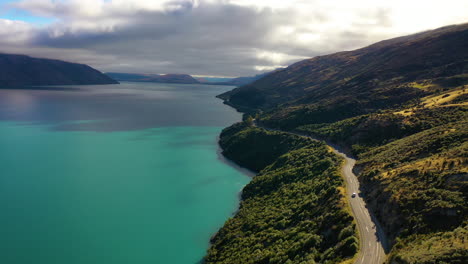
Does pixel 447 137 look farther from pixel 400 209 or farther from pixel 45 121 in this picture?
pixel 45 121

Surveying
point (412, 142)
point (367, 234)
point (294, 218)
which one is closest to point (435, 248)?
point (367, 234)

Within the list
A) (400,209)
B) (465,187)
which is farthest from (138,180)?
(465,187)

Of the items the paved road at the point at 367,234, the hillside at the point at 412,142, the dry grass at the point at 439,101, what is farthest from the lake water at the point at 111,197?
the dry grass at the point at 439,101

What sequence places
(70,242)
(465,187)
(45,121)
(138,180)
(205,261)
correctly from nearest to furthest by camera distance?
(465,187), (205,261), (70,242), (138,180), (45,121)

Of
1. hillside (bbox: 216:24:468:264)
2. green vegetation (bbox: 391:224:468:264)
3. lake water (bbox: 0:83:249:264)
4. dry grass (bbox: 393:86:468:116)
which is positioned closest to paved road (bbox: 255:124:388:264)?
hillside (bbox: 216:24:468:264)

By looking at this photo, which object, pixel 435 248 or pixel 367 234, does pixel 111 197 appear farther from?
pixel 435 248

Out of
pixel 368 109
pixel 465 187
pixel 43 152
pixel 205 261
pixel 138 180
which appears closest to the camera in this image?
pixel 465 187

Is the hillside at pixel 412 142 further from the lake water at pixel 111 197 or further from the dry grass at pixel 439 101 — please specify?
the lake water at pixel 111 197
